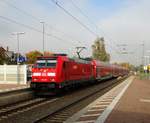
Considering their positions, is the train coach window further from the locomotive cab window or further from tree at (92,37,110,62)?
tree at (92,37,110,62)

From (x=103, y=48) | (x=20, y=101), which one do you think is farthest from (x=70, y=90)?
(x=103, y=48)

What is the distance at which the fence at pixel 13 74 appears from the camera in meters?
38.0

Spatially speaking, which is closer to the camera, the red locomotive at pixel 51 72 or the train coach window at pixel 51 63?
the red locomotive at pixel 51 72

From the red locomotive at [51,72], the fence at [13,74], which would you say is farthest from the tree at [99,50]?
the red locomotive at [51,72]

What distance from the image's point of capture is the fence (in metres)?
38.0

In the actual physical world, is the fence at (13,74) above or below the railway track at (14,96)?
above

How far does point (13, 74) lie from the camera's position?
38938 millimetres

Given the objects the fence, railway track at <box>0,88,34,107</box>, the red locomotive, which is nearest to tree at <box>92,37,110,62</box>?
the fence

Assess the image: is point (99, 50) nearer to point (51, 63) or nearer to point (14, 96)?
point (51, 63)

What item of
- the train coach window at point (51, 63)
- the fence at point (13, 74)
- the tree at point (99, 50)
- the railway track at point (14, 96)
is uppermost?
the tree at point (99, 50)

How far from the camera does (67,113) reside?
1814cm

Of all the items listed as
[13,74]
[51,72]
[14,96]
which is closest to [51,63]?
[51,72]

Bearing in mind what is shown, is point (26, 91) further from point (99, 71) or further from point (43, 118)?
point (99, 71)

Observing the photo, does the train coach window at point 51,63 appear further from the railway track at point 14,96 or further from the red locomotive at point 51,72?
the railway track at point 14,96
